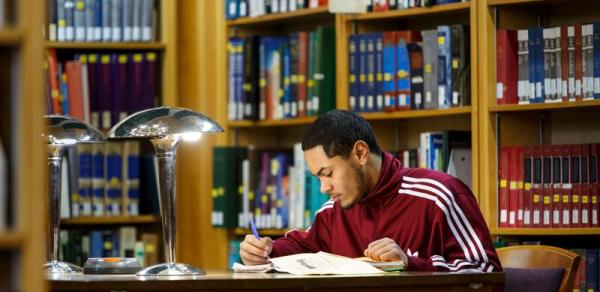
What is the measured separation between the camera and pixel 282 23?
6.10 metres

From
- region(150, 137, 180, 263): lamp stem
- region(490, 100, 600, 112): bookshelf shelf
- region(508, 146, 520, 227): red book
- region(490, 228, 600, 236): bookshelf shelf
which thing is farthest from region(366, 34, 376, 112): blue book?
region(150, 137, 180, 263): lamp stem

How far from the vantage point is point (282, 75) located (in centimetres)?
580

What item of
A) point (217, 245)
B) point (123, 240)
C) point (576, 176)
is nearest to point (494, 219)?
point (576, 176)

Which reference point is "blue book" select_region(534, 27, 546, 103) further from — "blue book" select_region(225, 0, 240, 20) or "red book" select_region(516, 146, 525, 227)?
"blue book" select_region(225, 0, 240, 20)

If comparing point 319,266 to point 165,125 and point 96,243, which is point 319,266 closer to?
point 165,125

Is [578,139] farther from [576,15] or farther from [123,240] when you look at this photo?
[123,240]

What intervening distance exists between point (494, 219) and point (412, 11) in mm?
969

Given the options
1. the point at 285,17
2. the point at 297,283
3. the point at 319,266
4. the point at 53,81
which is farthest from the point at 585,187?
the point at 53,81

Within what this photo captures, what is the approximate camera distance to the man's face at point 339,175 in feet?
12.7

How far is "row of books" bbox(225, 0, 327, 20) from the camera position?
18.9 ft

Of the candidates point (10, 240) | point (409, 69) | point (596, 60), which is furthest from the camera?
point (409, 69)

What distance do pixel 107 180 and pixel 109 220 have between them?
0.19 m

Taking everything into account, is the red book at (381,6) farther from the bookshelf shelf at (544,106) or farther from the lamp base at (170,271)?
the lamp base at (170,271)

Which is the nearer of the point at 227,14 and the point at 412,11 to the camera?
the point at 412,11
